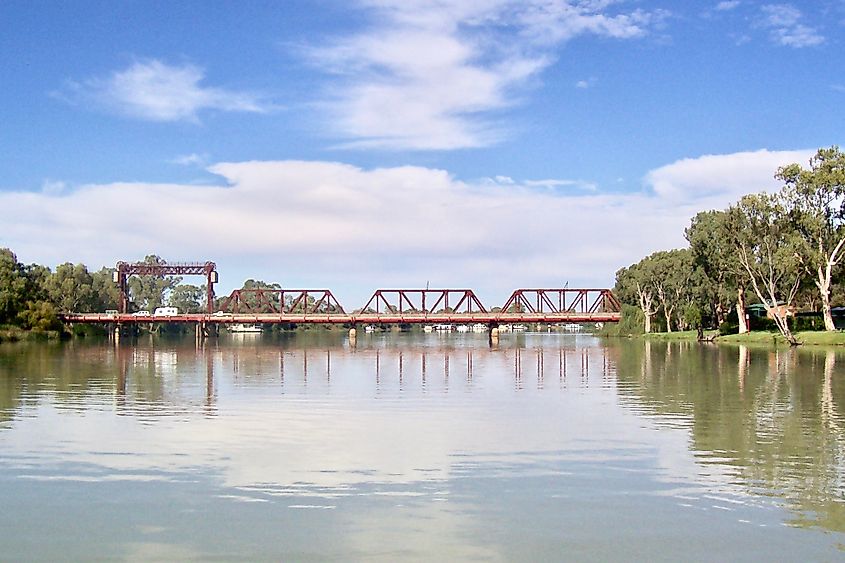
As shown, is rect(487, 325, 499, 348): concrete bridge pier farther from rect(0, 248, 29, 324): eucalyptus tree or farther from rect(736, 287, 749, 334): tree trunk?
rect(0, 248, 29, 324): eucalyptus tree

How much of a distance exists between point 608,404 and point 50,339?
100350 millimetres

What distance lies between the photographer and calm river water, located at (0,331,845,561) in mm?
12961

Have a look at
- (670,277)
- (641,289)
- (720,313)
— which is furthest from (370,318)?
(720,313)

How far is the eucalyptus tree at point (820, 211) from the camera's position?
79125mm

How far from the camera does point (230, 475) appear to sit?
17.9 metres

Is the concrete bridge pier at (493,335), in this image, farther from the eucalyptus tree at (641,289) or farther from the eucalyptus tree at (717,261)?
the eucalyptus tree at (717,261)

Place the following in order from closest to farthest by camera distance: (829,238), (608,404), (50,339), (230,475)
A: (230,475) < (608,404) < (829,238) < (50,339)

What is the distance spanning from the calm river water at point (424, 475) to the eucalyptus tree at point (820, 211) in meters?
47.5

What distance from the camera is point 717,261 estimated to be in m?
97.2

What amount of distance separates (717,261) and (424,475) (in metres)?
85.8

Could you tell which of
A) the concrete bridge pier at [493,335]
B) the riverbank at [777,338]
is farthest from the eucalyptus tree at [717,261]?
the concrete bridge pier at [493,335]

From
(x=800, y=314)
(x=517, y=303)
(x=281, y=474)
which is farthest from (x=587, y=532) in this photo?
(x=517, y=303)

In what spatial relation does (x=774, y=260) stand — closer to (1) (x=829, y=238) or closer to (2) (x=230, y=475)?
(1) (x=829, y=238)

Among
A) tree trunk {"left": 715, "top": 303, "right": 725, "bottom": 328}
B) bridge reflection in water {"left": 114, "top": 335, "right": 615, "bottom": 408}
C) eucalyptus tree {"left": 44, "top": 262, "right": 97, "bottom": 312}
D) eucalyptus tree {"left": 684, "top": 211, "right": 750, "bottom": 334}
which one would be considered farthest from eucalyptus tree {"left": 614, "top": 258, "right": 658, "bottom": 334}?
eucalyptus tree {"left": 44, "top": 262, "right": 97, "bottom": 312}
